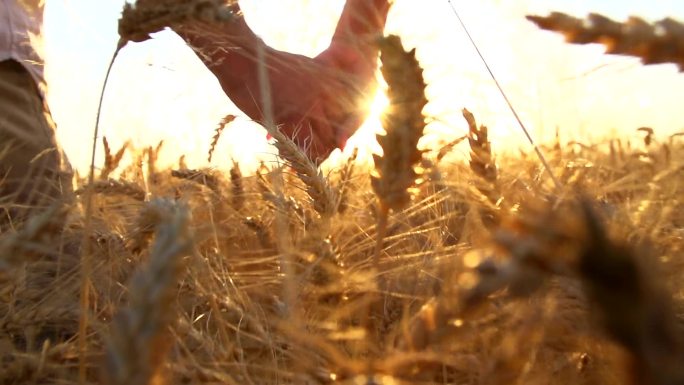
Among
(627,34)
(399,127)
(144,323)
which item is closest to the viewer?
(144,323)

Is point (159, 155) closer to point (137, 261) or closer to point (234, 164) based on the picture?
point (234, 164)

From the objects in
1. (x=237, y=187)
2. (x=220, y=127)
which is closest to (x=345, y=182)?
(x=237, y=187)

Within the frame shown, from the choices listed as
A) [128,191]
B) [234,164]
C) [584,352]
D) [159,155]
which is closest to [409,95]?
[584,352]

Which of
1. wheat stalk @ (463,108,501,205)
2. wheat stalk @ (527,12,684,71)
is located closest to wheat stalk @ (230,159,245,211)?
wheat stalk @ (463,108,501,205)

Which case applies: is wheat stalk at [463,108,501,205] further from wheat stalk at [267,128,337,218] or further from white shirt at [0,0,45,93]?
white shirt at [0,0,45,93]

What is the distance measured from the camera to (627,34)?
1.01 feet

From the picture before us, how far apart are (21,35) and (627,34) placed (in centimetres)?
122

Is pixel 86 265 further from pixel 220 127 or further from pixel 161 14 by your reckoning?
pixel 220 127

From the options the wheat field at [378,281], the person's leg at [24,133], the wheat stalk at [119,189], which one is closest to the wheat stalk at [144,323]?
the wheat field at [378,281]

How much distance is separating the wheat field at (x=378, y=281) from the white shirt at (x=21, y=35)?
329 mm

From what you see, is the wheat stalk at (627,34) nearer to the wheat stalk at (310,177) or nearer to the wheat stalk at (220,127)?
the wheat stalk at (310,177)

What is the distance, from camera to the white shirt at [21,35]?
4.06ft

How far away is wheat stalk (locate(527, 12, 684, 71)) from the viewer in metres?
0.31

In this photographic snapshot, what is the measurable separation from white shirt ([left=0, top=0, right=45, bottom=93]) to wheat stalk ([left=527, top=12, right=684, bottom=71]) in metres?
1.11
